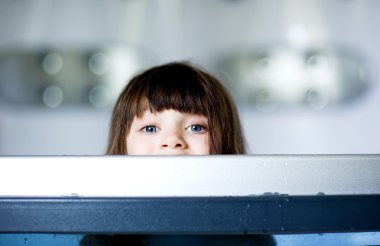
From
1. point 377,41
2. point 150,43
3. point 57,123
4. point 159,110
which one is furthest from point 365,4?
point 159,110

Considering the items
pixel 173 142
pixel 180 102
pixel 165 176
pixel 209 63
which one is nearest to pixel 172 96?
pixel 180 102

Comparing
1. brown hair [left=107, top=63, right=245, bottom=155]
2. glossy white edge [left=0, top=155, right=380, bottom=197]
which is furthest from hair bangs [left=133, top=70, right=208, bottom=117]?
glossy white edge [left=0, top=155, right=380, bottom=197]

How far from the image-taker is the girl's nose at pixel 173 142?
874mm

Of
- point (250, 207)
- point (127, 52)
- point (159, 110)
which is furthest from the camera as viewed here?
point (127, 52)

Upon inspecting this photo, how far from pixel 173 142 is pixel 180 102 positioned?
0.38 ft

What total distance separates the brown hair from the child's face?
17 millimetres

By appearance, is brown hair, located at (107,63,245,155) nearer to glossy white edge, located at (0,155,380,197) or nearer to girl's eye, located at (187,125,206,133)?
girl's eye, located at (187,125,206,133)

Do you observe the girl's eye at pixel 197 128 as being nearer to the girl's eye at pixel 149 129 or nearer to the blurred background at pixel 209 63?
the girl's eye at pixel 149 129

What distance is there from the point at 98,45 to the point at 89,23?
3.3 inches

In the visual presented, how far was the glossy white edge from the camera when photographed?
414 mm

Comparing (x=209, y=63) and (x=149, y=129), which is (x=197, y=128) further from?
(x=209, y=63)

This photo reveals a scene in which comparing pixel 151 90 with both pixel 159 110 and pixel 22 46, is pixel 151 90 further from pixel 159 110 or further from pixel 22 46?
pixel 22 46

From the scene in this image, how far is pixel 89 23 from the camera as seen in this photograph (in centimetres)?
191

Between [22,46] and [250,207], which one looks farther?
[22,46]
